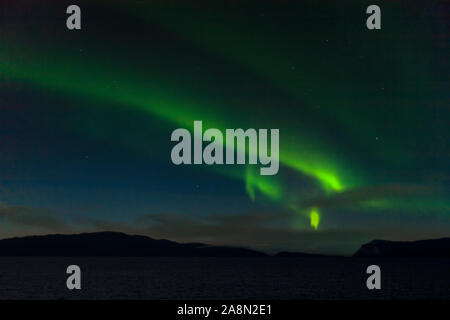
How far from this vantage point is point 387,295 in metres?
77.2

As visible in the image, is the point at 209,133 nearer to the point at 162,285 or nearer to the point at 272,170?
the point at 272,170

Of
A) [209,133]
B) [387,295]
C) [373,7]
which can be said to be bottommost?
[387,295]
